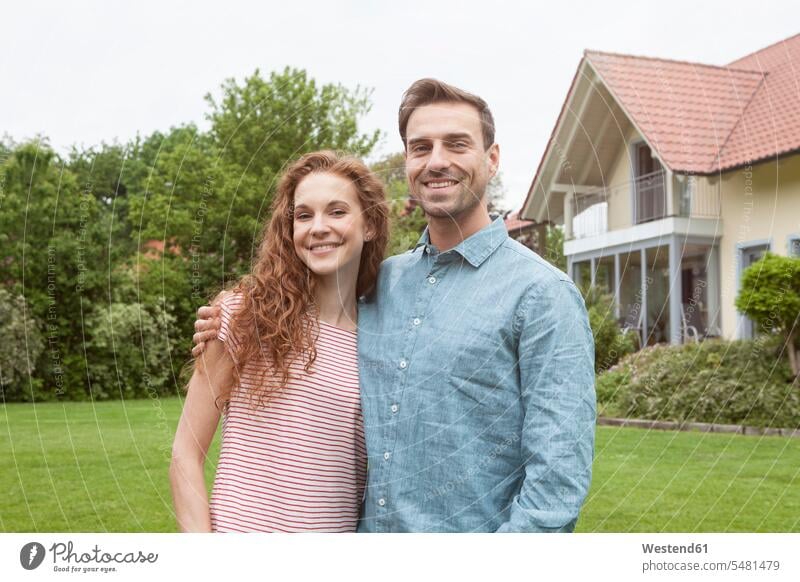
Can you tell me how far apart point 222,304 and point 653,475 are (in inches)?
119

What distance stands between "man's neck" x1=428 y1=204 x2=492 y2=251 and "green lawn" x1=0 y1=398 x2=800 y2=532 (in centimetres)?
102

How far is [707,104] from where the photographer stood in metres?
2.88

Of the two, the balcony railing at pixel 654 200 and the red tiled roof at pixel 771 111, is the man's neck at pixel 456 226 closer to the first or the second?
the red tiled roof at pixel 771 111

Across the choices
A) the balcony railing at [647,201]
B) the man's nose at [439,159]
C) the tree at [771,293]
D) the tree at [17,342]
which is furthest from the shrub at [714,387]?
the tree at [17,342]

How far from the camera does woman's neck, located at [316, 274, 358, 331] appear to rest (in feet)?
5.38

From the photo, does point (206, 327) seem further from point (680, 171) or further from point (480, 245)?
point (680, 171)

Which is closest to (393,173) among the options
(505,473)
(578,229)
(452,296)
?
(452,296)

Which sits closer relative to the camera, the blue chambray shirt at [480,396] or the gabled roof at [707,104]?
the blue chambray shirt at [480,396]

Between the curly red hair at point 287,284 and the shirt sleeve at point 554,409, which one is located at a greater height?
the curly red hair at point 287,284

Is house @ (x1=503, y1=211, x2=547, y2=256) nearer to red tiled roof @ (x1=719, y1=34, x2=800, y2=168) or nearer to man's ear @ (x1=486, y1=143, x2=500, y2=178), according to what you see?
man's ear @ (x1=486, y1=143, x2=500, y2=178)

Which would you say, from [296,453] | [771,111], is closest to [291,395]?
[296,453]

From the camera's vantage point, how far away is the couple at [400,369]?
1405mm

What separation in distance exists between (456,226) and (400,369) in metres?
0.29

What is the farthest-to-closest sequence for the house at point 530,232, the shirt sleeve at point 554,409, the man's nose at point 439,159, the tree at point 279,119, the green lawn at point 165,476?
the green lawn at point 165,476, the house at point 530,232, the tree at point 279,119, the man's nose at point 439,159, the shirt sleeve at point 554,409
